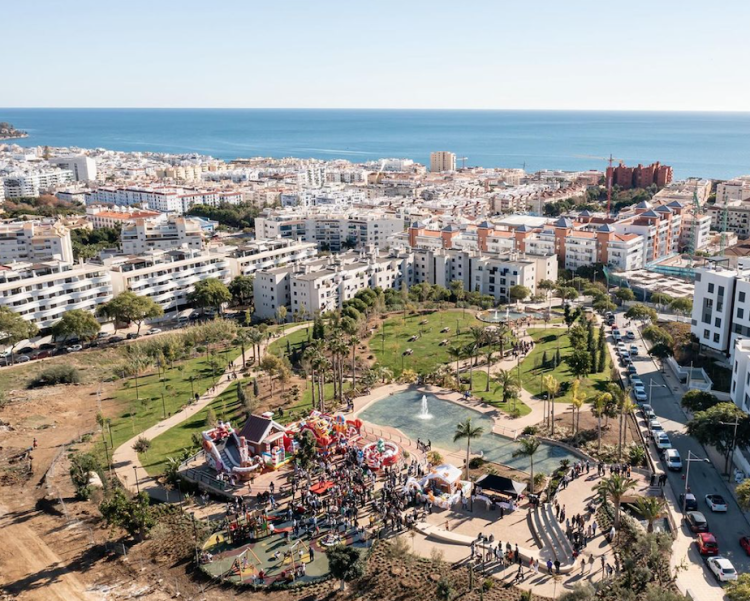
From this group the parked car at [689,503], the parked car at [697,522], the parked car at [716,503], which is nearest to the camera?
the parked car at [697,522]

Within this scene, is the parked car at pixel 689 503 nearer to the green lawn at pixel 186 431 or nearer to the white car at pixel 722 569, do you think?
the white car at pixel 722 569

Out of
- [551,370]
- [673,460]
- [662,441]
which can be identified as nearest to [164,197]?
[551,370]

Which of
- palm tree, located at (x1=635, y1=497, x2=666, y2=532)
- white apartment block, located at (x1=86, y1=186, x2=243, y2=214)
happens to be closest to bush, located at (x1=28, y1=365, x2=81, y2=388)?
palm tree, located at (x1=635, y1=497, x2=666, y2=532)

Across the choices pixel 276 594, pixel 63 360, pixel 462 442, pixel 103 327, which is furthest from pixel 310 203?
pixel 276 594

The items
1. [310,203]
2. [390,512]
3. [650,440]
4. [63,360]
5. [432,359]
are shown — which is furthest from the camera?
[310,203]

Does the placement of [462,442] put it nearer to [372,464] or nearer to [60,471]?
[372,464]

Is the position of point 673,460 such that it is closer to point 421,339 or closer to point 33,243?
point 421,339

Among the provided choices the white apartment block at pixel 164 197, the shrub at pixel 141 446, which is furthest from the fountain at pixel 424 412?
the white apartment block at pixel 164 197
